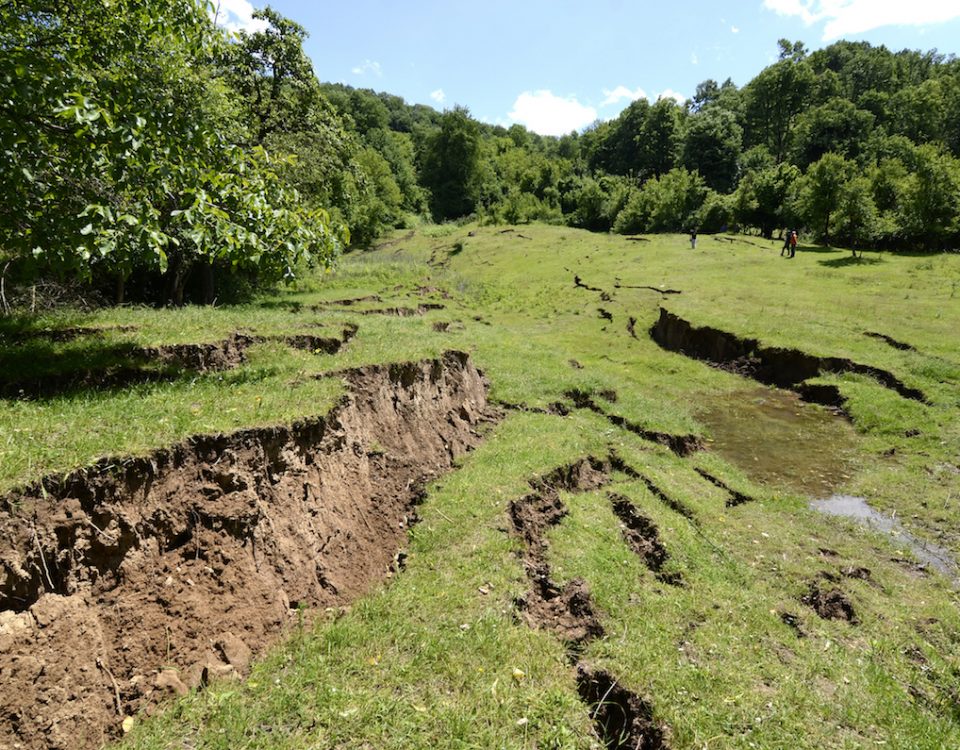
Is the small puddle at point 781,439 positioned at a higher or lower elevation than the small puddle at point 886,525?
higher

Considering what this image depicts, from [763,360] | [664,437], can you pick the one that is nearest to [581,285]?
[763,360]

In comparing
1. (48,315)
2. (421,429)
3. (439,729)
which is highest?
(48,315)

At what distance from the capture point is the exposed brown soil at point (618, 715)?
19.9ft

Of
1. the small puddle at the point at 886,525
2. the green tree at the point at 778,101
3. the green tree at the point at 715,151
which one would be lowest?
the small puddle at the point at 886,525

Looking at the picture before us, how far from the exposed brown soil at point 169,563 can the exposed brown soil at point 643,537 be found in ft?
14.7

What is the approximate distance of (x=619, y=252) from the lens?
154 ft

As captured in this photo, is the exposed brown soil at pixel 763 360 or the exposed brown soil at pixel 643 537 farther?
the exposed brown soil at pixel 763 360

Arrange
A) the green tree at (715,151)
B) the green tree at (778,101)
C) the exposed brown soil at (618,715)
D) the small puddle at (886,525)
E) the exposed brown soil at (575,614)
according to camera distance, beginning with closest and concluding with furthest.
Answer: the exposed brown soil at (618,715) → the exposed brown soil at (575,614) → the small puddle at (886,525) → the green tree at (715,151) → the green tree at (778,101)

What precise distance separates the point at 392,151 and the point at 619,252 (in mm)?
73309

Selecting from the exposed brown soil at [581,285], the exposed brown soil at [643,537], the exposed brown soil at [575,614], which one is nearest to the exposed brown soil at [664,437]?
the exposed brown soil at [575,614]

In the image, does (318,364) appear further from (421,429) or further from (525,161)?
(525,161)

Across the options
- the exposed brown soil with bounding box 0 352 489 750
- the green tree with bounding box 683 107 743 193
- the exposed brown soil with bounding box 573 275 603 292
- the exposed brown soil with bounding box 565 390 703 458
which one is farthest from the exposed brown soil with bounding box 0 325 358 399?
the green tree with bounding box 683 107 743 193

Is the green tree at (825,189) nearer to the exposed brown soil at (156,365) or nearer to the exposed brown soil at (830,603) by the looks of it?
the exposed brown soil at (830,603)

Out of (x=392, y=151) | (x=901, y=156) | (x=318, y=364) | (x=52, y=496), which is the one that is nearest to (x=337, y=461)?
(x=318, y=364)
